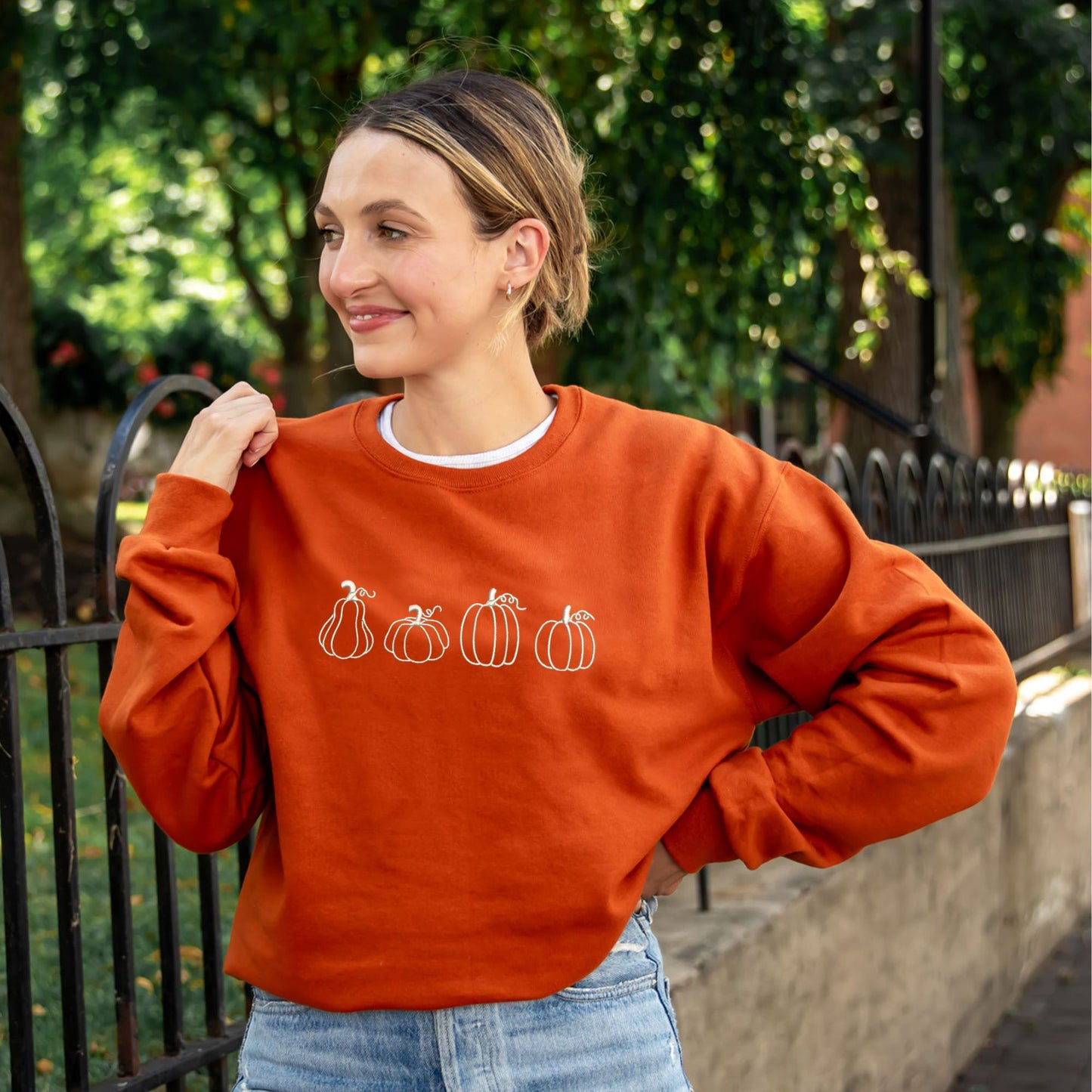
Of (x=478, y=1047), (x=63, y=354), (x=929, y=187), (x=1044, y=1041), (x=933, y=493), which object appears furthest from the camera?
(x=63, y=354)

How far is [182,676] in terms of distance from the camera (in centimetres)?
174

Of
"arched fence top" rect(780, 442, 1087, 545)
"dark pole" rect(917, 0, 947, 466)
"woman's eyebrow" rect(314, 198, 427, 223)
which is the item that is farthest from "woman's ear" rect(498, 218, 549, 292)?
"dark pole" rect(917, 0, 947, 466)

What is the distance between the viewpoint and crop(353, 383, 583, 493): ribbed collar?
1.84 m

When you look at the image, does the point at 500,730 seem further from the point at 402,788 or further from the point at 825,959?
the point at 825,959

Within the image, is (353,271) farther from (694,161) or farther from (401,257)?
(694,161)

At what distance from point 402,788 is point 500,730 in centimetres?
13

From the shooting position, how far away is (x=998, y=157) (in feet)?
36.2

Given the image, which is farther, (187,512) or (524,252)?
(524,252)

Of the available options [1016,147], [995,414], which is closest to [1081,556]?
[1016,147]

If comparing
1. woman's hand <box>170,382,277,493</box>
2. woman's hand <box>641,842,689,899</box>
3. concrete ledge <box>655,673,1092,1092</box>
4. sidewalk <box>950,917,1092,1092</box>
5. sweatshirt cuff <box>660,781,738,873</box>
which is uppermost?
woman's hand <box>170,382,277,493</box>

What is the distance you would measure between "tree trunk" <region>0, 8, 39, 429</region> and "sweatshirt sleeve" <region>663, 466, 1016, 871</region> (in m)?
7.83

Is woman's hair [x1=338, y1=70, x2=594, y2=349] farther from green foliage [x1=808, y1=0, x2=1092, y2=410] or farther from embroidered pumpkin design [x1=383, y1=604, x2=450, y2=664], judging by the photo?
green foliage [x1=808, y1=0, x2=1092, y2=410]

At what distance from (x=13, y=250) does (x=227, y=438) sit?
332 inches

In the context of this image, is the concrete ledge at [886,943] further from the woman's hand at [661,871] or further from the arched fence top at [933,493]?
the woman's hand at [661,871]
